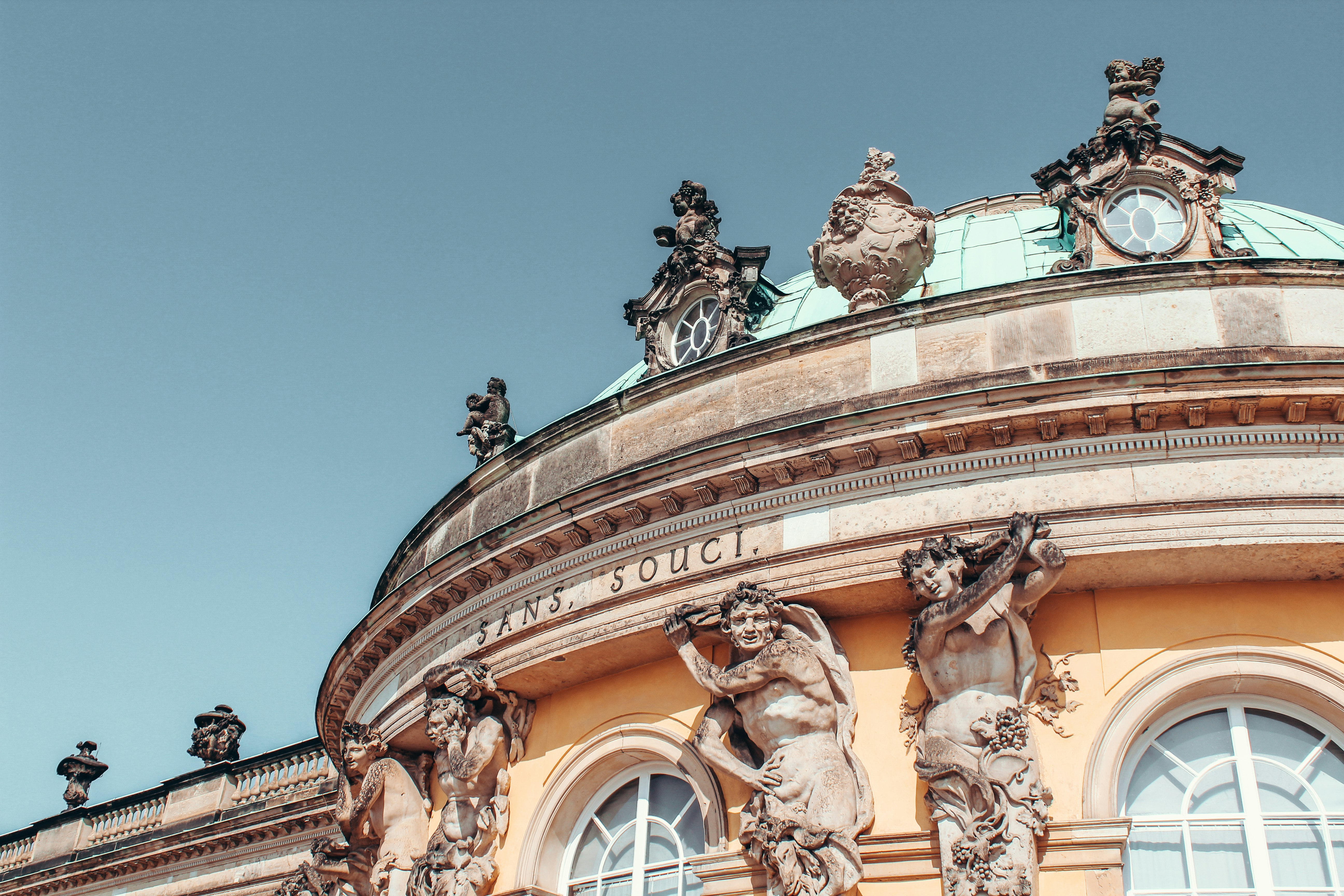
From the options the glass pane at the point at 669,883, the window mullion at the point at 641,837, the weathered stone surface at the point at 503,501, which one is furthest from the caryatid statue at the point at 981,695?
the weathered stone surface at the point at 503,501

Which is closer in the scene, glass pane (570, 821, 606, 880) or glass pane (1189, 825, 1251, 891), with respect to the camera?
glass pane (1189, 825, 1251, 891)

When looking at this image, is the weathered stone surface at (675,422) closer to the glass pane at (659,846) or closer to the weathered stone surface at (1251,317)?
the glass pane at (659,846)

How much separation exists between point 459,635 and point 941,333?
661 cm

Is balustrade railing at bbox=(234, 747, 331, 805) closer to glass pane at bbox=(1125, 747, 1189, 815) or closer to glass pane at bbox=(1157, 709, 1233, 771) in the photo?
glass pane at bbox=(1125, 747, 1189, 815)

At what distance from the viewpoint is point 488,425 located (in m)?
19.4

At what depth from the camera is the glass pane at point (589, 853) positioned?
14344 millimetres

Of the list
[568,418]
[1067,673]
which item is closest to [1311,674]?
[1067,673]

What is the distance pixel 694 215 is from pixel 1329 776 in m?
10.7

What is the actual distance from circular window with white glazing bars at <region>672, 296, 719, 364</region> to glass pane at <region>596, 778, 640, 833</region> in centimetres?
602

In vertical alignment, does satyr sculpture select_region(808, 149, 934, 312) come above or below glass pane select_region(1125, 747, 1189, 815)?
above

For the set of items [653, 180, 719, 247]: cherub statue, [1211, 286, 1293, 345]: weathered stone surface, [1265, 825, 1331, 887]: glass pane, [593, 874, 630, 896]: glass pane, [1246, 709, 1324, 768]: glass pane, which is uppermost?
[653, 180, 719, 247]: cherub statue

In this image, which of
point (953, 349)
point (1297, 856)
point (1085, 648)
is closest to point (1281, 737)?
point (1297, 856)

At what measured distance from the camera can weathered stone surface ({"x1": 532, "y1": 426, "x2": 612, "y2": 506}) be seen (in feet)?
53.1

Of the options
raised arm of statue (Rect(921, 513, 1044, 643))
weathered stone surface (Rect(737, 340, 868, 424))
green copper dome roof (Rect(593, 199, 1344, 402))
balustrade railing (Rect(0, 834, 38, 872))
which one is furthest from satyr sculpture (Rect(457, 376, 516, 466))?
balustrade railing (Rect(0, 834, 38, 872))
